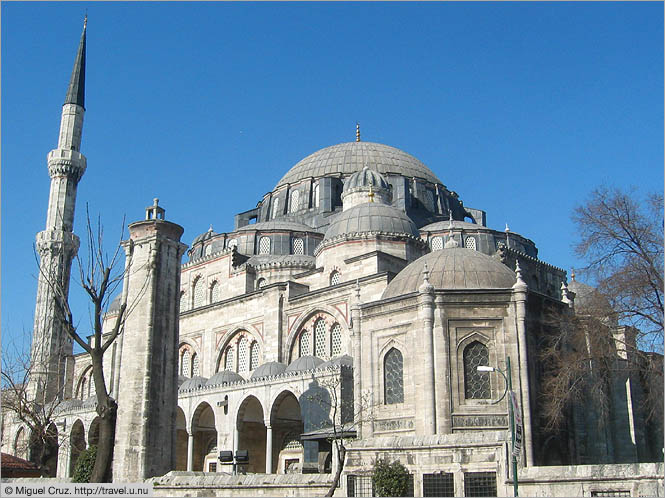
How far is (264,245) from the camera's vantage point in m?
43.0

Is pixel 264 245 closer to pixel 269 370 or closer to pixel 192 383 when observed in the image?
pixel 192 383

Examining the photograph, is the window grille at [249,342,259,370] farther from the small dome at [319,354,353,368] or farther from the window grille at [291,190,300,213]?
the window grille at [291,190,300,213]

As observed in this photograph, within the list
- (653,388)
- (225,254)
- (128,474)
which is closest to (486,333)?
(653,388)

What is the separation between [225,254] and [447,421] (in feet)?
74.8

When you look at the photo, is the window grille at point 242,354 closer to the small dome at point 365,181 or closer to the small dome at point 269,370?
the small dome at point 269,370

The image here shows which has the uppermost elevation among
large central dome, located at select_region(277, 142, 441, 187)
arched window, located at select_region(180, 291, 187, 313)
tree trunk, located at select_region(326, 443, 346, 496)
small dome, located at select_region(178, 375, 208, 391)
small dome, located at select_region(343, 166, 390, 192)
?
large central dome, located at select_region(277, 142, 441, 187)

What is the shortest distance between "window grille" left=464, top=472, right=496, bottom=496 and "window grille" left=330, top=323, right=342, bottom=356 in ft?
54.8

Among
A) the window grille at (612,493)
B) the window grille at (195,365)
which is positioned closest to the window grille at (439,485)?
the window grille at (612,493)

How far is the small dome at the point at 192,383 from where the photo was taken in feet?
117

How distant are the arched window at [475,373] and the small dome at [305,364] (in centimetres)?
935

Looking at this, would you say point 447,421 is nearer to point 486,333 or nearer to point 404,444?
point 486,333

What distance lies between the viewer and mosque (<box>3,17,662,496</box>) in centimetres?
2134

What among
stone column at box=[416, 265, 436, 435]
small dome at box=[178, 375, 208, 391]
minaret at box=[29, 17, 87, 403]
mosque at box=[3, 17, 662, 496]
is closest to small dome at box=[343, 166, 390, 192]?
mosque at box=[3, 17, 662, 496]

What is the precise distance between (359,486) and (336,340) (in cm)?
1608
